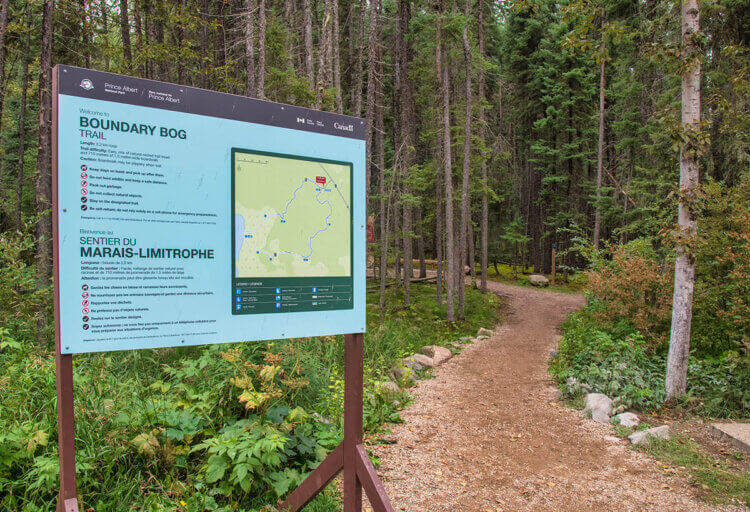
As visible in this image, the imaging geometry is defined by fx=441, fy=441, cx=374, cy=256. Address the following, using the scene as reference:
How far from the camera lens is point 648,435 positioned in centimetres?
493

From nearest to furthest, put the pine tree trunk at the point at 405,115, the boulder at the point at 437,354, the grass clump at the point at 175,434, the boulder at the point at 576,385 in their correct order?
the grass clump at the point at 175,434 → the boulder at the point at 576,385 → the boulder at the point at 437,354 → the pine tree trunk at the point at 405,115

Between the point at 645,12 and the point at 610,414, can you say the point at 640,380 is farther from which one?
the point at 645,12

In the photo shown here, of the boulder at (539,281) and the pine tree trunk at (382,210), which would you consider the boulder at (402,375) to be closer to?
the pine tree trunk at (382,210)

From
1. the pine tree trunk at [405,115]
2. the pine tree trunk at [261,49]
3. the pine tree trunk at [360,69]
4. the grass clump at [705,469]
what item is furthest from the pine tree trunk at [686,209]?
the pine tree trunk at [405,115]

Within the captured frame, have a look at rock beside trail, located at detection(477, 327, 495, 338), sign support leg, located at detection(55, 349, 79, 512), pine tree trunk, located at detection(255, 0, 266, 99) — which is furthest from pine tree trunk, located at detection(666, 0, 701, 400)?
pine tree trunk, located at detection(255, 0, 266, 99)

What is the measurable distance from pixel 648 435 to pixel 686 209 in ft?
9.81

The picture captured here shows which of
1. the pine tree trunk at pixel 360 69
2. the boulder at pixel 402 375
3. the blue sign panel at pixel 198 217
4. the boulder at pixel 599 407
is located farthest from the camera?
the pine tree trunk at pixel 360 69

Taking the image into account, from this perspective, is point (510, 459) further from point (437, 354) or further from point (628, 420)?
point (437, 354)

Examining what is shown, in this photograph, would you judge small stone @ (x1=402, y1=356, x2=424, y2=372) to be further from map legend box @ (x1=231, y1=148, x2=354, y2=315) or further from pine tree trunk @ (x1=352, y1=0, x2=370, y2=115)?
pine tree trunk @ (x1=352, y1=0, x2=370, y2=115)

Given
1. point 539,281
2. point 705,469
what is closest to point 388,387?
point 705,469

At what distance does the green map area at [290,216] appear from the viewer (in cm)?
236

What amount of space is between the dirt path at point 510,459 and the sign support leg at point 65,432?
249 centimetres

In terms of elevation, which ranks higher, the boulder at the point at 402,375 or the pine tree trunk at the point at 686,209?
the pine tree trunk at the point at 686,209

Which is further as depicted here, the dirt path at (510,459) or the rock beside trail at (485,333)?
the rock beside trail at (485,333)
